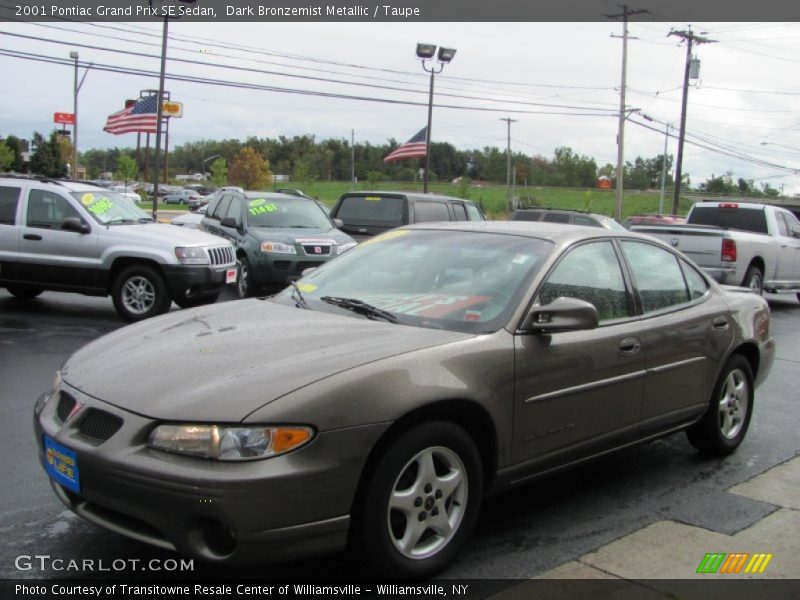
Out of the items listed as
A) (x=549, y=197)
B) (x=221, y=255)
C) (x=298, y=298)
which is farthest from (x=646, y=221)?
(x=549, y=197)

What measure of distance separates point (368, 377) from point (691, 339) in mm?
2533

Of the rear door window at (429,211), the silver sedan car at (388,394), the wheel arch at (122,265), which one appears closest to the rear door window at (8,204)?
the wheel arch at (122,265)

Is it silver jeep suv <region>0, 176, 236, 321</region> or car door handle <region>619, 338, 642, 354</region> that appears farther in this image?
silver jeep suv <region>0, 176, 236, 321</region>

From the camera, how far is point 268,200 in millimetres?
13195

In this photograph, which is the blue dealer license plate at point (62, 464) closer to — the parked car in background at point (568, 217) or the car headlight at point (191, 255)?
the car headlight at point (191, 255)

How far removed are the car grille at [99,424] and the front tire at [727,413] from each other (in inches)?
144

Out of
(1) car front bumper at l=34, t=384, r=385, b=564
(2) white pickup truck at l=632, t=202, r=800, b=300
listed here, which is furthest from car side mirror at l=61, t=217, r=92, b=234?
(2) white pickup truck at l=632, t=202, r=800, b=300

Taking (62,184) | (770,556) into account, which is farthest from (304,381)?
(62,184)

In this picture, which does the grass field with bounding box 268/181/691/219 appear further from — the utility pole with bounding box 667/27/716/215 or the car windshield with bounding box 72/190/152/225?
the car windshield with bounding box 72/190/152/225

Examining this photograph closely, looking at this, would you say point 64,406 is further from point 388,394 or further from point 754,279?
point 754,279

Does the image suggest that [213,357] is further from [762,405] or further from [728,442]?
[762,405]

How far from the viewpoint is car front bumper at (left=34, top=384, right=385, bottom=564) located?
272cm

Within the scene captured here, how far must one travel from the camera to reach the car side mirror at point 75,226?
32.1 ft

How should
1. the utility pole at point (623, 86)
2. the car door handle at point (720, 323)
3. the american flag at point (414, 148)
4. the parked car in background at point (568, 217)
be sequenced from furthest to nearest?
the utility pole at point (623, 86) → the american flag at point (414, 148) → the parked car in background at point (568, 217) → the car door handle at point (720, 323)
